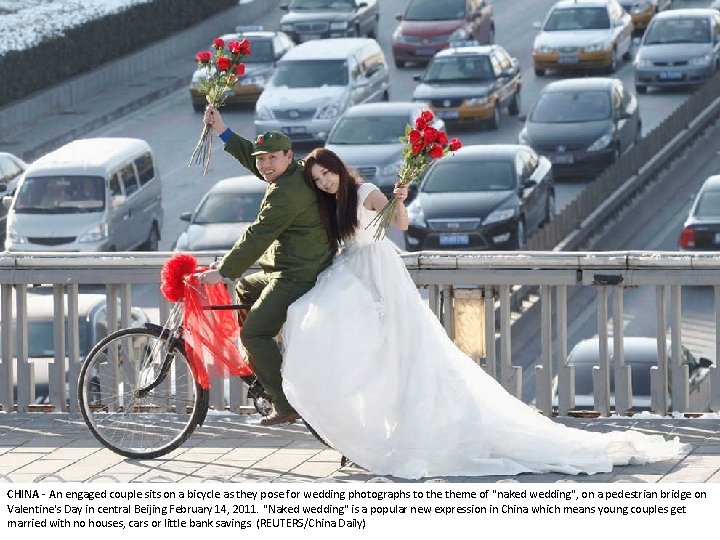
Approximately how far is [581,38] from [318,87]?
787cm

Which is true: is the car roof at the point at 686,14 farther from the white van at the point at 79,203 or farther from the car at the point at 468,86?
the white van at the point at 79,203

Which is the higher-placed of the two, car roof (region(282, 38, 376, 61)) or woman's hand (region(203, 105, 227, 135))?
woman's hand (region(203, 105, 227, 135))

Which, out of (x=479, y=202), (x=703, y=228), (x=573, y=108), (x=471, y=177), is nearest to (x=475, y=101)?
(x=573, y=108)

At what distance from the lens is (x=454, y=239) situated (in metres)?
28.6

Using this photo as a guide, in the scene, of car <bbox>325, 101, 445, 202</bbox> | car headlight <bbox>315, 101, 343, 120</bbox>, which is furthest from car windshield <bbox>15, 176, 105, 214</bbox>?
car headlight <bbox>315, 101, 343, 120</bbox>

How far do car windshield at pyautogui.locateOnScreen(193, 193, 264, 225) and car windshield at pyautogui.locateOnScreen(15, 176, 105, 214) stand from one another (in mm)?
2066

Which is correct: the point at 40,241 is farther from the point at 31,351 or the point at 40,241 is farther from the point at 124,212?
the point at 31,351

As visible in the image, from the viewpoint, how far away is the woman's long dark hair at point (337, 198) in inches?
415

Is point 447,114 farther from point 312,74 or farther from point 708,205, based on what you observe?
point 708,205

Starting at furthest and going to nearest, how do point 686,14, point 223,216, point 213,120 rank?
point 686,14, point 223,216, point 213,120

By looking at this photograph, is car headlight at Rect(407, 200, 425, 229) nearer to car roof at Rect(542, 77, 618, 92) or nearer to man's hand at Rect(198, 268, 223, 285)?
car roof at Rect(542, 77, 618, 92)

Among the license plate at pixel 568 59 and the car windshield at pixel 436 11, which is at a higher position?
the car windshield at pixel 436 11

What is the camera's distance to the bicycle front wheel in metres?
11.0

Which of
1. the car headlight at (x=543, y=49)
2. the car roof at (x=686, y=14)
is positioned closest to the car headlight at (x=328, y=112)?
the car headlight at (x=543, y=49)
